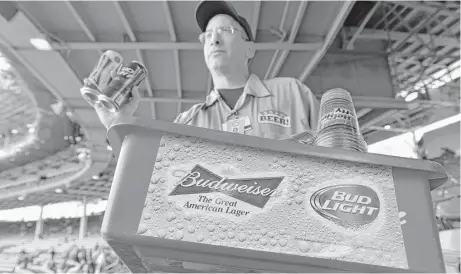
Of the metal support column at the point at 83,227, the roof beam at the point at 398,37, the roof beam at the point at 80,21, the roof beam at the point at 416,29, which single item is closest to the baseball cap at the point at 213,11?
the roof beam at the point at 80,21

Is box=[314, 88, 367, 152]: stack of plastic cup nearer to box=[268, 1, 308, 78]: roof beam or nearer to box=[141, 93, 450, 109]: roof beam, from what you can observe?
box=[268, 1, 308, 78]: roof beam

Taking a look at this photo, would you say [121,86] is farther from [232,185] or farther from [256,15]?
[256,15]

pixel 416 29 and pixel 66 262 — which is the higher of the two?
pixel 416 29

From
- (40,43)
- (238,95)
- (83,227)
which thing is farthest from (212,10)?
(83,227)

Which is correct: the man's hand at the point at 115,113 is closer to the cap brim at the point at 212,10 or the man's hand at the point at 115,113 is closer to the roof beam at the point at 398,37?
the cap brim at the point at 212,10

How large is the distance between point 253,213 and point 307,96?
81cm

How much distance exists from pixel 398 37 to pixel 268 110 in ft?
25.3

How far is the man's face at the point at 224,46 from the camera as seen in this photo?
1386 mm

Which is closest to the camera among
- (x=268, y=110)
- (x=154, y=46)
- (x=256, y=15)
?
(x=268, y=110)

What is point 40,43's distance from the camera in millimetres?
5539

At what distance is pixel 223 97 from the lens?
1456mm

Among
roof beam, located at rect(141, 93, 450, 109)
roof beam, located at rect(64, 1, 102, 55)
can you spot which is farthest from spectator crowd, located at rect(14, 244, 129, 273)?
roof beam, located at rect(64, 1, 102, 55)

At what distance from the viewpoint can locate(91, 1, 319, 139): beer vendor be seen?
1.28m

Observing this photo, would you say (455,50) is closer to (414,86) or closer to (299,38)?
(414,86)
